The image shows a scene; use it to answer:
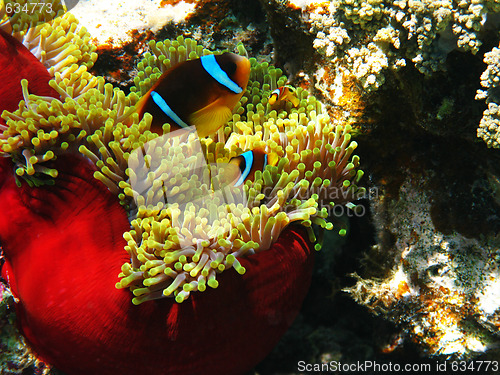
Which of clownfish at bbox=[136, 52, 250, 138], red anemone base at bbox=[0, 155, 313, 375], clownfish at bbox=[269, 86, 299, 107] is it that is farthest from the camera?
clownfish at bbox=[269, 86, 299, 107]

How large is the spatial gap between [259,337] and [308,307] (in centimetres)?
97

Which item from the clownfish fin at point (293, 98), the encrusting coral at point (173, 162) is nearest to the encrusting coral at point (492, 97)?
the encrusting coral at point (173, 162)

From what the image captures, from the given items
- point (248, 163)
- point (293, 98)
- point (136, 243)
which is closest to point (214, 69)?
point (248, 163)

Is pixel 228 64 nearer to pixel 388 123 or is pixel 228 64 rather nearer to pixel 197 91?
pixel 197 91

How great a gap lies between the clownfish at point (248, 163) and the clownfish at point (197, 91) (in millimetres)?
198

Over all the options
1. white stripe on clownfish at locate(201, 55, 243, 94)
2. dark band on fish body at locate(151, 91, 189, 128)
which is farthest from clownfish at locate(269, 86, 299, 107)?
dark band on fish body at locate(151, 91, 189, 128)

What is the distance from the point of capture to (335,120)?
1.80m

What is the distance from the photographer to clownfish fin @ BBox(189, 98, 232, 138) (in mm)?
1479

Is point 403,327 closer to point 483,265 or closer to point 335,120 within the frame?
point 483,265

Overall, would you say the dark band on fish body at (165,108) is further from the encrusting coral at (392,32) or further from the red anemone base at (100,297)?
the encrusting coral at (392,32)

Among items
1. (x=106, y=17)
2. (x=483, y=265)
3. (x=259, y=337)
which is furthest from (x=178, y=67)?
Answer: (x=483, y=265)

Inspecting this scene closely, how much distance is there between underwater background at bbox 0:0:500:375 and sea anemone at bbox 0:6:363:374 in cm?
6

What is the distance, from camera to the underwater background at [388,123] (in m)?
1.50

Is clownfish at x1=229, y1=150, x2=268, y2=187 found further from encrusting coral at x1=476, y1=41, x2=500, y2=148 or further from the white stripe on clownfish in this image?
encrusting coral at x1=476, y1=41, x2=500, y2=148
